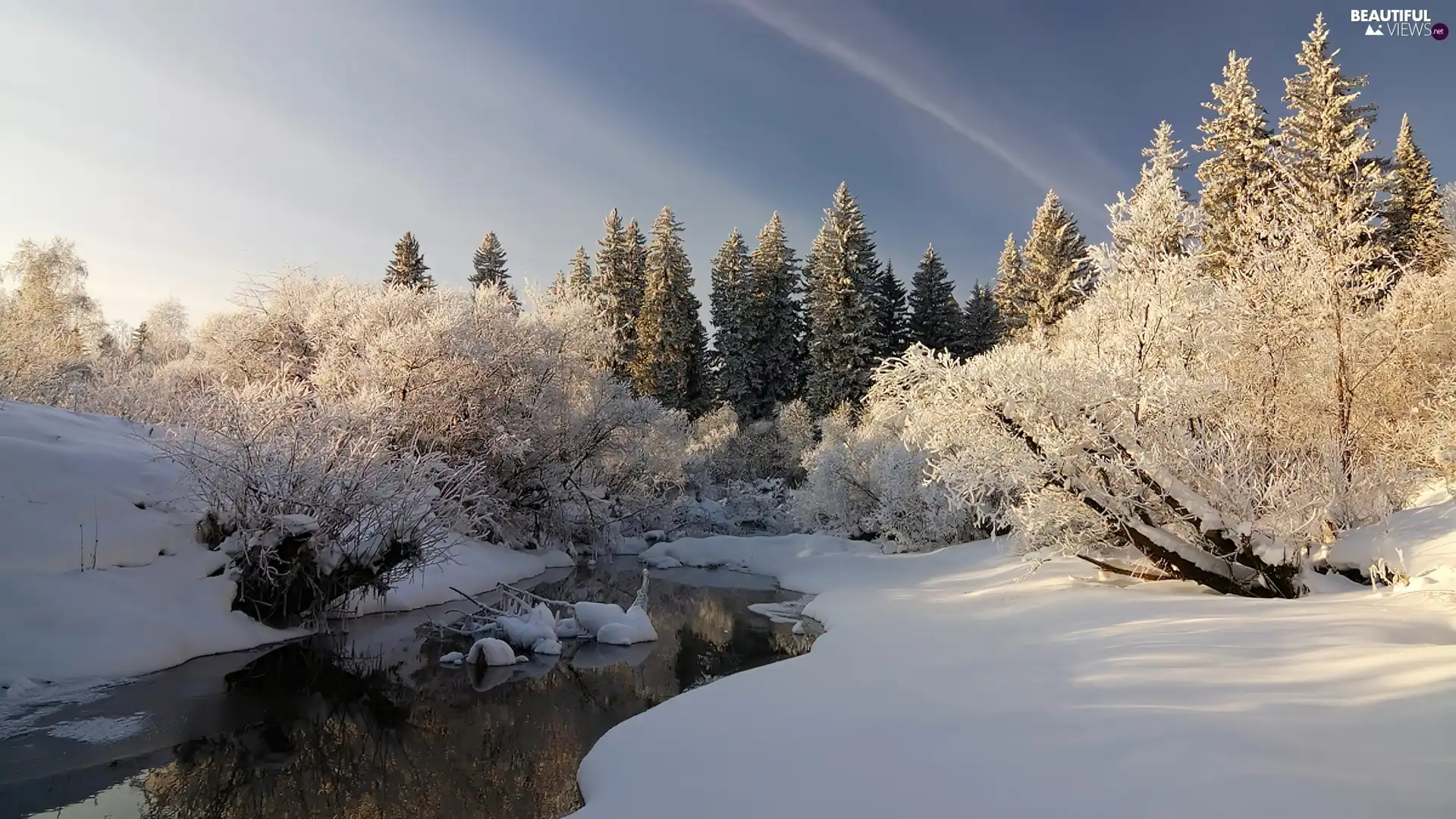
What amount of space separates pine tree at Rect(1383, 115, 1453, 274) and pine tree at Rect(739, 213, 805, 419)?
79.6 feet

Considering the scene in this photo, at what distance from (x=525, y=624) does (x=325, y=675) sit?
2794mm

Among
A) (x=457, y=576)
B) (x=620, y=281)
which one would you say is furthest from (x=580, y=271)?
(x=457, y=576)

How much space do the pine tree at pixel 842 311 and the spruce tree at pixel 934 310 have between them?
9.23ft

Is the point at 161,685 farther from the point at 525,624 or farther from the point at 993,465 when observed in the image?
the point at 993,465

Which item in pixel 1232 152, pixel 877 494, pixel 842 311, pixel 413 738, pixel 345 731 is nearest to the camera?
pixel 413 738

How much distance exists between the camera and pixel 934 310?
41.2 metres

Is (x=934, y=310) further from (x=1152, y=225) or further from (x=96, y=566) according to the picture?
(x=96, y=566)

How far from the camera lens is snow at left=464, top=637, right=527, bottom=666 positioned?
10008mm

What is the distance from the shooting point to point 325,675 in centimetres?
916

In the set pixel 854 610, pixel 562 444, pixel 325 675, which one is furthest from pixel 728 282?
pixel 325 675

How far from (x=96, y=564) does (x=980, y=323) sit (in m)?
42.5

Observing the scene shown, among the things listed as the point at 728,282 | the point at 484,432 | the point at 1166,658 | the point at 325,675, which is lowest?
the point at 325,675

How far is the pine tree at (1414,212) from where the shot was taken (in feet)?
77.7

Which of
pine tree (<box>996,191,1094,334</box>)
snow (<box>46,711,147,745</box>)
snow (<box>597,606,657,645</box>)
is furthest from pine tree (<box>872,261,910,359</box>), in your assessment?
snow (<box>46,711,147,745</box>)
